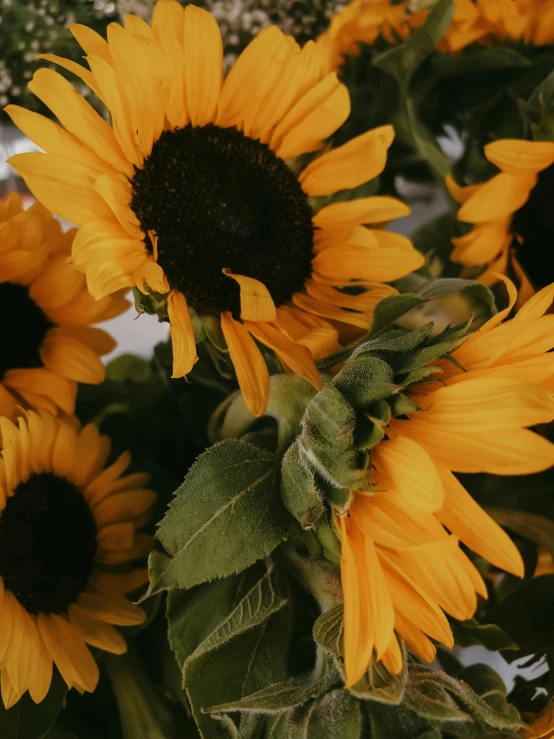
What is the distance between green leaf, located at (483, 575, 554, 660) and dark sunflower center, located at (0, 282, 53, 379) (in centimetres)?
38

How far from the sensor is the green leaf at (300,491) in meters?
0.34

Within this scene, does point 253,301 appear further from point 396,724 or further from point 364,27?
point 364,27

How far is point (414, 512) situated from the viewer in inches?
A: 12.3

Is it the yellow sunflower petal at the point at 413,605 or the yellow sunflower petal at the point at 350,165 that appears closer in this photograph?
the yellow sunflower petal at the point at 413,605

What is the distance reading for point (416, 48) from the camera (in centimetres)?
57

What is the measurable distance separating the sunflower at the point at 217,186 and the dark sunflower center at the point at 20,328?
12cm

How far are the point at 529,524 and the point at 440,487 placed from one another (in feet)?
0.67

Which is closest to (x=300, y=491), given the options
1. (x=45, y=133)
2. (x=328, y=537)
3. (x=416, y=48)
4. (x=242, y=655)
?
(x=328, y=537)

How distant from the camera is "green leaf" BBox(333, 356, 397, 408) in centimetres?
31

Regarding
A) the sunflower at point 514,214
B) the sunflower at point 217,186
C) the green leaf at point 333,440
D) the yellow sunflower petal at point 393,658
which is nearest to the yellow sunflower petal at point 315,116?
the sunflower at point 217,186

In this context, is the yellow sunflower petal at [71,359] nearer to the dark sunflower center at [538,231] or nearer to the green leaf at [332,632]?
the green leaf at [332,632]

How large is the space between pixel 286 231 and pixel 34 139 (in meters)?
0.18

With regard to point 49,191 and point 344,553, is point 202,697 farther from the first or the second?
point 49,191

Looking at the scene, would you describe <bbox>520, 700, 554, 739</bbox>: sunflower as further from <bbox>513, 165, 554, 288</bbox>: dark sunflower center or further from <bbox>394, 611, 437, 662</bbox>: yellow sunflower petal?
<bbox>513, 165, 554, 288</bbox>: dark sunflower center
